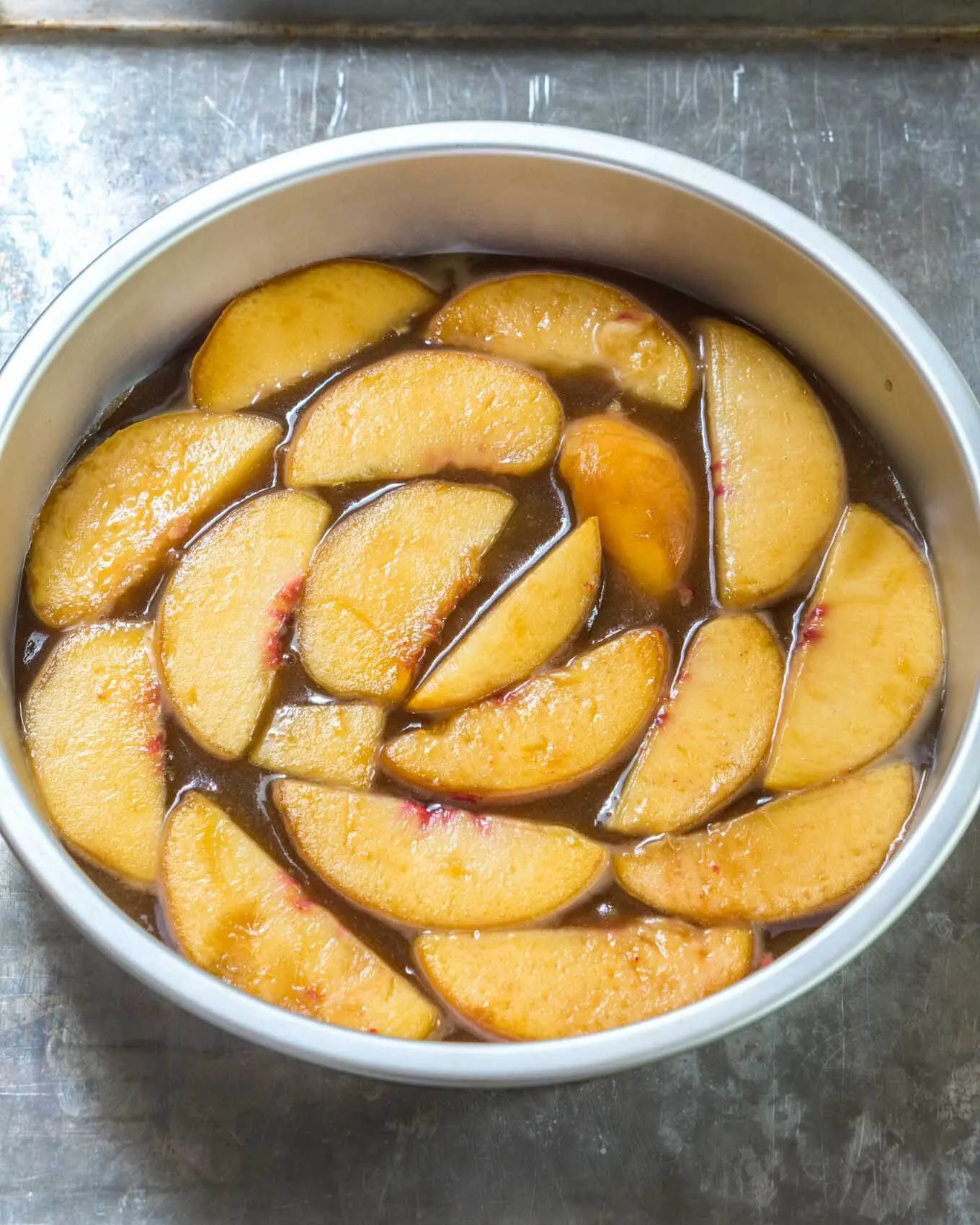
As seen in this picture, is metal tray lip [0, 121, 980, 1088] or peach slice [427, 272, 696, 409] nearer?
metal tray lip [0, 121, 980, 1088]

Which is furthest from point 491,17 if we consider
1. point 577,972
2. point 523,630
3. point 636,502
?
point 577,972

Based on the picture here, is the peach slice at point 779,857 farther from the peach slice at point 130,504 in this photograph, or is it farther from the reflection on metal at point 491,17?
the reflection on metal at point 491,17

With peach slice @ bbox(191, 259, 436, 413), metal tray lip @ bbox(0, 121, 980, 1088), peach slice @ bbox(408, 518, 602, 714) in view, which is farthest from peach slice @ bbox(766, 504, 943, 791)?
peach slice @ bbox(191, 259, 436, 413)

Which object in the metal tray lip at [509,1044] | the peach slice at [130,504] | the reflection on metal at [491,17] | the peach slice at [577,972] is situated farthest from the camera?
the reflection on metal at [491,17]

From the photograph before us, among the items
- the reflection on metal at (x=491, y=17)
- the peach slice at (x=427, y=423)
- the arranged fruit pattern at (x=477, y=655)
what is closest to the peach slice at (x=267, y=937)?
the arranged fruit pattern at (x=477, y=655)

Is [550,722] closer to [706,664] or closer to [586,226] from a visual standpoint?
[706,664]

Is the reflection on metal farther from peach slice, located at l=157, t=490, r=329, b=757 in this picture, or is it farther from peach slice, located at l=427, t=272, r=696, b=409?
peach slice, located at l=157, t=490, r=329, b=757

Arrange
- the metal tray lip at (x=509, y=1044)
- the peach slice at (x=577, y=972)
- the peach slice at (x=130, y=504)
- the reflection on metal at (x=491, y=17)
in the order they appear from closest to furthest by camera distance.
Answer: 1. the metal tray lip at (x=509, y=1044)
2. the peach slice at (x=577, y=972)
3. the peach slice at (x=130, y=504)
4. the reflection on metal at (x=491, y=17)
